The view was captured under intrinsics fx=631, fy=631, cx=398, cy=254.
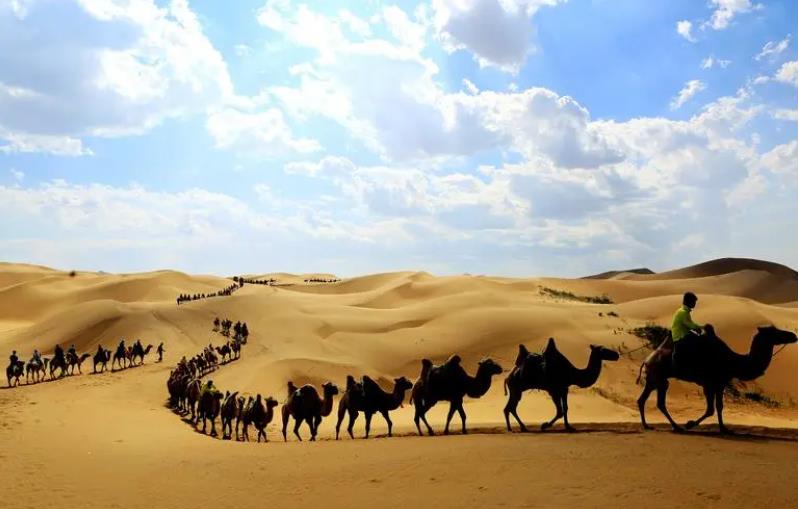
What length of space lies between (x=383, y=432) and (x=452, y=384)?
282 cm

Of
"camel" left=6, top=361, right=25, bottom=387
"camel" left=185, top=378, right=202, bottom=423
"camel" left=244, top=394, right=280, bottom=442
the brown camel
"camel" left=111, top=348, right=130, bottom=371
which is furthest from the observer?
"camel" left=111, top=348, right=130, bottom=371

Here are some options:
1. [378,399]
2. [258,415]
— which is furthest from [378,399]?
[258,415]

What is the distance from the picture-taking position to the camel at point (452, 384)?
1503 centimetres

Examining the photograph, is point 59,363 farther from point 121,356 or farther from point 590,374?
point 590,374

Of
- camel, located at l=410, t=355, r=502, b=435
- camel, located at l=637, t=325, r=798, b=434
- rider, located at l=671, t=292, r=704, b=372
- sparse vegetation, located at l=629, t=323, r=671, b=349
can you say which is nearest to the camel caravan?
camel, located at l=410, t=355, r=502, b=435

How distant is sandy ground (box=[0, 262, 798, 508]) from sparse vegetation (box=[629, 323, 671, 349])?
0.69 m

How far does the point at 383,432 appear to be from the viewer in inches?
661

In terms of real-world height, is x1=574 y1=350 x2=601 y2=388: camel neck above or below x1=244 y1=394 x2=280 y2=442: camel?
above

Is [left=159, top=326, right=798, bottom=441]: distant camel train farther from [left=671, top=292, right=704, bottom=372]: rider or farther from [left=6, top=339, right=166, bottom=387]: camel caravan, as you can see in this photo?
[left=6, top=339, right=166, bottom=387]: camel caravan

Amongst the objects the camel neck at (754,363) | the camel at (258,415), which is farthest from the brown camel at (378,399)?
the camel neck at (754,363)

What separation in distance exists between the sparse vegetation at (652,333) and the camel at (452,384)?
1714 cm

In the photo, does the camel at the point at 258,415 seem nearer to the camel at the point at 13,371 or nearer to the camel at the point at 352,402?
the camel at the point at 352,402

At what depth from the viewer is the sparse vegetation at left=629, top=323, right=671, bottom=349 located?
29.8 metres

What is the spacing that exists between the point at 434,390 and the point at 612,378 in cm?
1326
